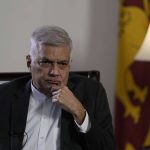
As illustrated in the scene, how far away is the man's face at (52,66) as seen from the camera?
4.65 feet

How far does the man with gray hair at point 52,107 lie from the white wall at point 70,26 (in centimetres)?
44

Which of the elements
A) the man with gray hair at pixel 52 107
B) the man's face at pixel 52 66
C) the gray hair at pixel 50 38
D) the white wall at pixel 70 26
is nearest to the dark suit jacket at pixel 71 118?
the man with gray hair at pixel 52 107

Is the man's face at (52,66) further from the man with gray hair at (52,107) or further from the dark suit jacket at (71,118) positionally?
the dark suit jacket at (71,118)

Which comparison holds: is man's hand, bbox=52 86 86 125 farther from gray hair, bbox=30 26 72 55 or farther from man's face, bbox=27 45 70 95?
gray hair, bbox=30 26 72 55

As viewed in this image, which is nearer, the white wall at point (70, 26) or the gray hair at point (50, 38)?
the gray hair at point (50, 38)

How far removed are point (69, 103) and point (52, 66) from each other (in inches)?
6.6

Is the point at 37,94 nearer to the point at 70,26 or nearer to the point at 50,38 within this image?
the point at 50,38

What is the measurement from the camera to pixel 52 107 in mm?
1560

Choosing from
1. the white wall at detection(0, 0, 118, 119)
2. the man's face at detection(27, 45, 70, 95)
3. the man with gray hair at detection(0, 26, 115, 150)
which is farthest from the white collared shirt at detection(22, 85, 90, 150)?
the white wall at detection(0, 0, 118, 119)

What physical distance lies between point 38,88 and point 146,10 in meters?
→ 0.69

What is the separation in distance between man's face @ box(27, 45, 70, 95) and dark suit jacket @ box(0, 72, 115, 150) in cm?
15

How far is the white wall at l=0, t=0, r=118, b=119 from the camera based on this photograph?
6.64ft

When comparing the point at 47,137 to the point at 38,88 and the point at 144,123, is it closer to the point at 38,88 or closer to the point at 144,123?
the point at 38,88

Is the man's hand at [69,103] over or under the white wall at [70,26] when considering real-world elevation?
under
